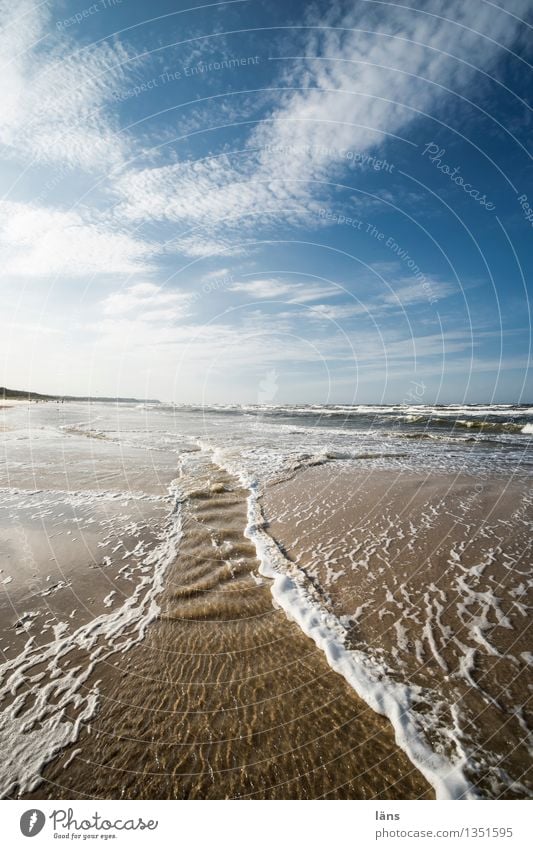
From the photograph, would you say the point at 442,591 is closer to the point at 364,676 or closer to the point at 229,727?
the point at 364,676

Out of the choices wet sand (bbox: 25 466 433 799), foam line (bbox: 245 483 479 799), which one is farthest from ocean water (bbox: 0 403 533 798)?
wet sand (bbox: 25 466 433 799)

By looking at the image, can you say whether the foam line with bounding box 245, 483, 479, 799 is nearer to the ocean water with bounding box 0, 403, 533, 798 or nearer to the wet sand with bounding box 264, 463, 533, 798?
the ocean water with bounding box 0, 403, 533, 798

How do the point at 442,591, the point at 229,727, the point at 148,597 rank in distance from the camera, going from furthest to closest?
1. the point at 442,591
2. the point at 148,597
3. the point at 229,727

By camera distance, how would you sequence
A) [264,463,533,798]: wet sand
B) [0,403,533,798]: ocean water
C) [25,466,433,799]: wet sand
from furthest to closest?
[264,463,533,798]: wet sand
[0,403,533,798]: ocean water
[25,466,433,799]: wet sand

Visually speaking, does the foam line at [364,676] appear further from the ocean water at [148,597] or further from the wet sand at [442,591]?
the wet sand at [442,591]

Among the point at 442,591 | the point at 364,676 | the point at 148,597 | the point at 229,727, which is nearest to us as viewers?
the point at 229,727

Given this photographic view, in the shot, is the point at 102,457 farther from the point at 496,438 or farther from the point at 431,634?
the point at 496,438

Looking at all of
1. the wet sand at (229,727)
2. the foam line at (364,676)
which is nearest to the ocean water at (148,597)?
the foam line at (364,676)

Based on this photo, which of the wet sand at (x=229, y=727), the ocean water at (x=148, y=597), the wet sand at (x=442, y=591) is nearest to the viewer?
the wet sand at (x=229, y=727)

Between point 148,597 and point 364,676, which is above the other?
point 364,676

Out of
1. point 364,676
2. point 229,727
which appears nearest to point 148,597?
point 229,727

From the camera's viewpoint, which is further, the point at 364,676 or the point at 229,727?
the point at 364,676
